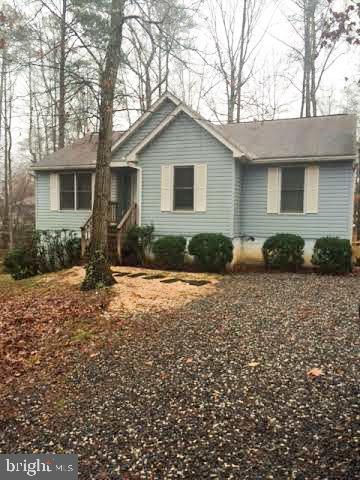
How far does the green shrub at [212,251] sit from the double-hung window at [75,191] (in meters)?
5.02

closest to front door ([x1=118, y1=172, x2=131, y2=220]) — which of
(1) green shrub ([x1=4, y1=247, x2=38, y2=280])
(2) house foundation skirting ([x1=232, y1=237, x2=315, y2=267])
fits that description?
(1) green shrub ([x1=4, y1=247, x2=38, y2=280])

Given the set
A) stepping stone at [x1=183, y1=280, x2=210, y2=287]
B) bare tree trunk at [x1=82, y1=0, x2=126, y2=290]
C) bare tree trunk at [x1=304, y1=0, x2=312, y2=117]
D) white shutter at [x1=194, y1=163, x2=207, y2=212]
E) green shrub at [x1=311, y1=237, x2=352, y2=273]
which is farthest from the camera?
bare tree trunk at [x1=304, y1=0, x2=312, y2=117]

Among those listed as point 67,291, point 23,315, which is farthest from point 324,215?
point 23,315

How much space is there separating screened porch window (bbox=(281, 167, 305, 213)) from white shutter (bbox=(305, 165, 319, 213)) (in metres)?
0.21

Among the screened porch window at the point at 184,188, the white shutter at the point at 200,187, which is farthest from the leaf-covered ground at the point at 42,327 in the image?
the white shutter at the point at 200,187

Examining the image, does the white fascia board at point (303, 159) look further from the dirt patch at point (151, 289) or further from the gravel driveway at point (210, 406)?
the gravel driveway at point (210, 406)

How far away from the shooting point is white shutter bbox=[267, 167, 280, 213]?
10820 millimetres

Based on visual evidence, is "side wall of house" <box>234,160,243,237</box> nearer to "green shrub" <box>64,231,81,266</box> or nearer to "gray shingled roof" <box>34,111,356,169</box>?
"gray shingled roof" <box>34,111,356,169</box>

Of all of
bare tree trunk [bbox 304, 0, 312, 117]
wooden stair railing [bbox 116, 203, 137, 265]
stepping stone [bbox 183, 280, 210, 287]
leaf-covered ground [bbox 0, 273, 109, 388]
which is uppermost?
bare tree trunk [bbox 304, 0, 312, 117]

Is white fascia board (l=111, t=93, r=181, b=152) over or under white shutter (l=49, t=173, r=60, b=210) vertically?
over

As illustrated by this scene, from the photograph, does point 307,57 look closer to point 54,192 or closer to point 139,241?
point 139,241

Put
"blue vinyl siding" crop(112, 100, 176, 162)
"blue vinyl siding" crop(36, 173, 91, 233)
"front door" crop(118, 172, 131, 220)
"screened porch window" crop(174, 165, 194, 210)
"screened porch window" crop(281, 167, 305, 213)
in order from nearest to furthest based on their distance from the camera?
"screened porch window" crop(281, 167, 305, 213)
"screened porch window" crop(174, 165, 194, 210)
"blue vinyl siding" crop(112, 100, 176, 162)
"front door" crop(118, 172, 131, 220)
"blue vinyl siding" crop(36, 173, 91, 233)

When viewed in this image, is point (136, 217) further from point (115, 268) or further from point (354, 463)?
point (354, 463)

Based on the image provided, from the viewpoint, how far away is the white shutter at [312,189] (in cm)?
1039
